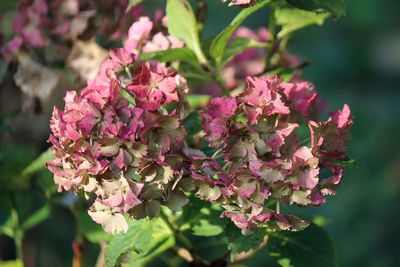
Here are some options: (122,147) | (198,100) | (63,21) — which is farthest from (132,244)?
(63,21)

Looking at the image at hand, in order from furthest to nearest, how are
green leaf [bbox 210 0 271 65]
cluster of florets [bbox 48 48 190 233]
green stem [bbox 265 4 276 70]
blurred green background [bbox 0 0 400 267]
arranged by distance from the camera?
blurred green background [bbox 0 0 400 267], green stem [bbox 265 4 276 70], green leaf [bbox 210 0 271 65], cluster of florets [bbox 48 48 190 233]

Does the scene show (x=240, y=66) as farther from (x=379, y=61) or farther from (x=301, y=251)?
(x=379, y=61)

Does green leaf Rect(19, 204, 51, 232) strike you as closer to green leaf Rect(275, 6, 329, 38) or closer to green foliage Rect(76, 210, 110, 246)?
green foliage Rect(76, 210, 110, 246)

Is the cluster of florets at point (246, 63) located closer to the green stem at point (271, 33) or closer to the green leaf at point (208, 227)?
the green stem at point (271, 33)

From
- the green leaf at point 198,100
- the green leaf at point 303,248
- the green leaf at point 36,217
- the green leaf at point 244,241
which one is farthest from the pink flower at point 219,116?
the green leaf at point 36,217

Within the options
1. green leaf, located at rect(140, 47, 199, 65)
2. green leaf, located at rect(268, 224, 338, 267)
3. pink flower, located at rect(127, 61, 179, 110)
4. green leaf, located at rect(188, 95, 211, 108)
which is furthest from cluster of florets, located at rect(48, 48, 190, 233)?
green leaf, located at rect(188, 95, 211, 108)

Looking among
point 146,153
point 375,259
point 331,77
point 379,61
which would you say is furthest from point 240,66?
point 379,61
